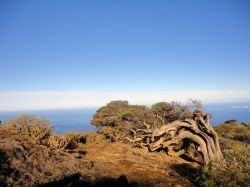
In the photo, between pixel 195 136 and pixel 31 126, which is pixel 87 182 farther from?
pixel 195 136

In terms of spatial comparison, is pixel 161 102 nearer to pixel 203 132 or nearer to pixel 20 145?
pixel 203 132

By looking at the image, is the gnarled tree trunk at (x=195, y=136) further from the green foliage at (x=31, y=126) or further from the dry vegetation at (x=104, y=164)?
the green foliage at (x=31, y=126)

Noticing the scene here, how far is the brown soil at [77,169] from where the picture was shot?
8.91m

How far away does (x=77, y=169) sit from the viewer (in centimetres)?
1067

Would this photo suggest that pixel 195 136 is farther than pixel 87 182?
Yes

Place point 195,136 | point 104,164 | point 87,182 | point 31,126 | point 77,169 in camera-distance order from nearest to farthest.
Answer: point 87,182
point 77,169
point 104,164
point 195,136
point 31,126

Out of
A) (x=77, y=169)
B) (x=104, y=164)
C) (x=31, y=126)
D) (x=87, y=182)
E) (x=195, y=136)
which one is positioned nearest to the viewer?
(x=87, y=182)

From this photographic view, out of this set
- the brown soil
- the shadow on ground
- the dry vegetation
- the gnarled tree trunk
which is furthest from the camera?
the gnarled tree trunk

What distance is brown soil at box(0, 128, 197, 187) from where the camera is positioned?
8.91 meters

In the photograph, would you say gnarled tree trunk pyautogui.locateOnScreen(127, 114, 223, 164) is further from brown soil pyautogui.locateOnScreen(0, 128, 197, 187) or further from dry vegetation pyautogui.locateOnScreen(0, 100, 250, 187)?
brown soil pyautogui.locateOnScreen(0, 128, 197, 187)

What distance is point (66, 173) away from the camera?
32.7 feet

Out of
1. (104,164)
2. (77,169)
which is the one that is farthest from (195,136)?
(77,169)

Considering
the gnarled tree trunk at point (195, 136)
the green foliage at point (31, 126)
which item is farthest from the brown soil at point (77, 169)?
the gnarled tree trunk at point (195, 136)

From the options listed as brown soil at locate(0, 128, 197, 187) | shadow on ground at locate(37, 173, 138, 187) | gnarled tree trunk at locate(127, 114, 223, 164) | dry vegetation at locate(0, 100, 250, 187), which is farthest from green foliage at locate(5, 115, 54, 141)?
gnarled tree trunk at locate(127, 114, 223, 164)
